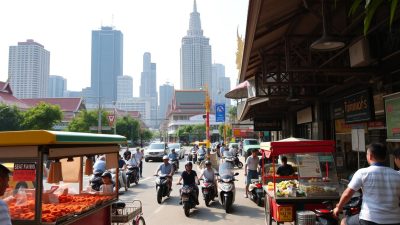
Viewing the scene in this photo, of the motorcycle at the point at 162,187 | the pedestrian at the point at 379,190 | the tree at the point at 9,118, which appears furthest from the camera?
the tree at the point at 9,118

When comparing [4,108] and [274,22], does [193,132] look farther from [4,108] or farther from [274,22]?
[274,22]

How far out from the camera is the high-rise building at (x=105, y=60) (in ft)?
564

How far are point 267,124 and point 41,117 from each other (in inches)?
1387

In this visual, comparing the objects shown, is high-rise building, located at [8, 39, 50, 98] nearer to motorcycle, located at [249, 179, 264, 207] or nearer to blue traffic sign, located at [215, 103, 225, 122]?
blue traffic sign, located at [215, 103, 225, 122]

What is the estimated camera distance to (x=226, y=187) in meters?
10.9

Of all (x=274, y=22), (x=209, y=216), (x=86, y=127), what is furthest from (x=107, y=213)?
(x=86, y=127)

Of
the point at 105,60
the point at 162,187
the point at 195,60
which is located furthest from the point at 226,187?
the point at 105,60

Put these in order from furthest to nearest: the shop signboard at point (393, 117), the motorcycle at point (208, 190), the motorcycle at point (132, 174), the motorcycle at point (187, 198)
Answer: the motorcycle at point (132, 174)
the motorcycle at point (208, 190)
the motorcycle at point (187, 198)
the shop signboard at point (393, 117)

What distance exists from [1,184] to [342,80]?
10842 millimetres

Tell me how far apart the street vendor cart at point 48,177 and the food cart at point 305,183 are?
3.10 meters

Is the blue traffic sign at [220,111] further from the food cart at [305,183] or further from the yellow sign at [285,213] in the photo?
the yellow sign at [285,213]

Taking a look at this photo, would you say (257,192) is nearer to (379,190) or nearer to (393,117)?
(393,117)

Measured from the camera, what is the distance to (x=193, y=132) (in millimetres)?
104125

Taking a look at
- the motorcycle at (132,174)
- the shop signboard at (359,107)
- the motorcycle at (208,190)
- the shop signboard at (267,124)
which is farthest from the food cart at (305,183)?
the shop signboard at (267,124)
